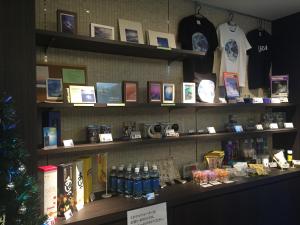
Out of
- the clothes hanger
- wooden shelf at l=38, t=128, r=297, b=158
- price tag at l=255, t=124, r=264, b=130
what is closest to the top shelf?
the clothes hanger

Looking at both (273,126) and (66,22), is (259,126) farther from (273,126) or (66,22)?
(66,22)

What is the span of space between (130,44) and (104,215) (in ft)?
4.11

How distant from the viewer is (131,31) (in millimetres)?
2438

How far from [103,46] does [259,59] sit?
2051mm

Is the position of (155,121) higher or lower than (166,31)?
lower

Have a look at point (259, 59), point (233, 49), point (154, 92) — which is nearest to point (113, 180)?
point (154, 92)

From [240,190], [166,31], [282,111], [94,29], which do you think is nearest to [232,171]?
[240,190]

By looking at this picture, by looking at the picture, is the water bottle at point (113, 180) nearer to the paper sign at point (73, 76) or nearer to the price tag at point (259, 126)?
the paper sign at point (73, 76)

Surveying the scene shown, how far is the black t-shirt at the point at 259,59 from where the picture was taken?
3.32 metres

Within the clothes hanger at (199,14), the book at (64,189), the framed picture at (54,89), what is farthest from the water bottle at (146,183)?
the clothes hanger at (199,14)

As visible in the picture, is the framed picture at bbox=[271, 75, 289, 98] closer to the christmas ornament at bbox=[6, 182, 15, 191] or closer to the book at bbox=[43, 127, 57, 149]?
the book at bbox=[43, 127, 57, 149]

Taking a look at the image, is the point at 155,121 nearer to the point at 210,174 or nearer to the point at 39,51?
the point at 210,174

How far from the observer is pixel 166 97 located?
249cm

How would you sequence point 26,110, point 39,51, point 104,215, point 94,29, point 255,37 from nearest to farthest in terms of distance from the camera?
point 26,110 < point 104,215 < point 39,51 < point 94,29 < point 255,37
